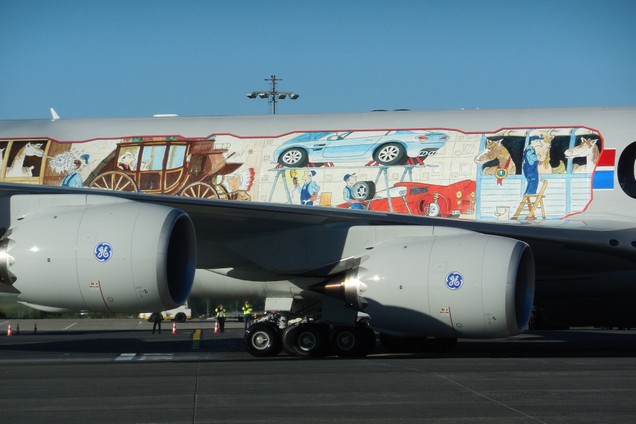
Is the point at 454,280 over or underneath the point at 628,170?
underneath

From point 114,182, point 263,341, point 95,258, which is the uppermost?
point 114,182

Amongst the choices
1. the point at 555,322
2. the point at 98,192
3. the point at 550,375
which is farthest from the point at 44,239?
the point at 555,322

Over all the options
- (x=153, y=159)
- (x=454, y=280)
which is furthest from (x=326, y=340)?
(x=153, y=159)

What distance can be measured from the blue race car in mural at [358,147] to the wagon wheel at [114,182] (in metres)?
2.82

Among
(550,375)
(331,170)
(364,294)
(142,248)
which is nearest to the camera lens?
(550,375)

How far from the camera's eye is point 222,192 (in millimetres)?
19359

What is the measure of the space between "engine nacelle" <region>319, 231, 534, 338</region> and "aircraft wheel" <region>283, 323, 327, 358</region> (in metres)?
1.48

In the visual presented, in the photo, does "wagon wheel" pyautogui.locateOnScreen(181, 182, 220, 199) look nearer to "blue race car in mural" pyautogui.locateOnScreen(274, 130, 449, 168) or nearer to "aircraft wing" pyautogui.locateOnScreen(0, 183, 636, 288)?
"blue race car in mural" pyautogui.locateOnScreen(274, 130, 449, 168)

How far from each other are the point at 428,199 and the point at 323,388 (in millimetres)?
6857

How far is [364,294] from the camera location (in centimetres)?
1616

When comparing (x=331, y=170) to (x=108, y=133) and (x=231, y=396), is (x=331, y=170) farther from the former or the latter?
→ (x=231, y=396)

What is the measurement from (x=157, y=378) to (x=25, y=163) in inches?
302

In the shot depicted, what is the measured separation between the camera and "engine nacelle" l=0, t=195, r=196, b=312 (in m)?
15.1

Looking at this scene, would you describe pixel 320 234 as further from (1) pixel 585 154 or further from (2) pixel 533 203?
(1) pixel 585 154
